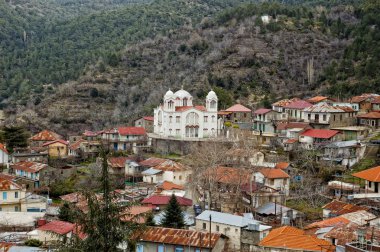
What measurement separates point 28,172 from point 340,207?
2414 centimetres

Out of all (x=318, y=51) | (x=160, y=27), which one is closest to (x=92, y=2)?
(x=160, y=27)

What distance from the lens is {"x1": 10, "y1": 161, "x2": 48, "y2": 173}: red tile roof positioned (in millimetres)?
47138

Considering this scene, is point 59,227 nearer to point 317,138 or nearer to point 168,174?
point 168,174

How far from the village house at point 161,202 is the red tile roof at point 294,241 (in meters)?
9.72

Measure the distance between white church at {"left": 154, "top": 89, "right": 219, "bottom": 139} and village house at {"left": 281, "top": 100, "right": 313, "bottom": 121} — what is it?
681 cm

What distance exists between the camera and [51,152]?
55.1 m

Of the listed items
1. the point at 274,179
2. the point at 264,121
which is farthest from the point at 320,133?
the point at 274,179

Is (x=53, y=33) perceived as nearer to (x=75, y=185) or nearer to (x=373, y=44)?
(x=373, y=44)

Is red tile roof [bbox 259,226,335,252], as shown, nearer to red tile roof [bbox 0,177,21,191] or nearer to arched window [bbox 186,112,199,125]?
red tile roof [bbox 0,177,21,191]

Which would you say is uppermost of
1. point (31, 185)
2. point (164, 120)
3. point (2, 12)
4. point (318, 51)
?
point (2, 12)

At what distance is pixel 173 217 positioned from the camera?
32031 mm

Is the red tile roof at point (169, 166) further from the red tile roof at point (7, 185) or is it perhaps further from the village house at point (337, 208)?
the village house at point (337, 208)

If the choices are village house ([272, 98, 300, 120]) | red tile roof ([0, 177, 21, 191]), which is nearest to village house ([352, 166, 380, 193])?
village house ([272, 98, 300, 120])

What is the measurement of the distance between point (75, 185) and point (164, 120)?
45.9ft
